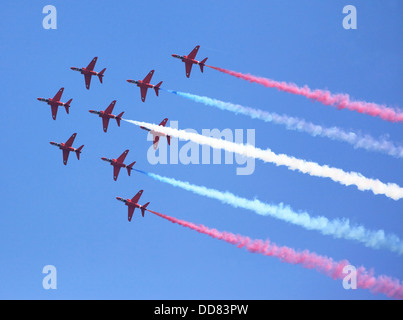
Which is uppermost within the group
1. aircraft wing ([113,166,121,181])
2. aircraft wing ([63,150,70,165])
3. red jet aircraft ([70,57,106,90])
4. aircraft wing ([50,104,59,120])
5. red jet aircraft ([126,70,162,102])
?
red jet aircraft ([70,57,106,90])

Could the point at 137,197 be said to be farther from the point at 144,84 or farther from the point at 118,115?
the point at 144,84

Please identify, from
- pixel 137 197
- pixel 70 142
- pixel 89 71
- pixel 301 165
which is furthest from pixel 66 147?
pixel 301 165

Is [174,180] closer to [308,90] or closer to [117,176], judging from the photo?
[117,176]

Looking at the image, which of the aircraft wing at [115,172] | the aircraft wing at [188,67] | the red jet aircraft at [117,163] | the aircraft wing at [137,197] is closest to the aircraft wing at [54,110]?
the red jet aircraft at [117,163]

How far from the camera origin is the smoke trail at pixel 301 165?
58094mm

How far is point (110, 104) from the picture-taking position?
6969 cm

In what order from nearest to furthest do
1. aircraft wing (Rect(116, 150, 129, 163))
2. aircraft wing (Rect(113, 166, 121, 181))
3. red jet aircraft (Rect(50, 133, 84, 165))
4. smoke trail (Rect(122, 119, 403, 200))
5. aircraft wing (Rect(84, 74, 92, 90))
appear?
smoke trail (Rect(122, 119, 403, 200)), aircraft wing (Rect(116, 150, 129, 163)), aircraft wing (Rect(113, 166, 121, 181)), aircraft wing (Rect(84, 74, 92, 90)), red jet aircraft (Rect(50, 133, 84, 165))

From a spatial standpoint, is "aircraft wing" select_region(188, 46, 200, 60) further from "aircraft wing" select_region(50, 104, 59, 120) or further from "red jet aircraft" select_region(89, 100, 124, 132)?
"aircraft wing" select_region(50, 104, 59, 120)

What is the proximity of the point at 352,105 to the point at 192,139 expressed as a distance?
452 inches

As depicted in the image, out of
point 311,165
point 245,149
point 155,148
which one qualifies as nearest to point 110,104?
point 155,148

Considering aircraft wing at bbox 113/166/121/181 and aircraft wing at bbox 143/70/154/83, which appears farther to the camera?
aircraft wing at bbox 113/166/121/181

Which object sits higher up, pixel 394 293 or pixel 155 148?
pixel 155 148

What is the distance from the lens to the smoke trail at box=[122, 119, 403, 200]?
5809 cm

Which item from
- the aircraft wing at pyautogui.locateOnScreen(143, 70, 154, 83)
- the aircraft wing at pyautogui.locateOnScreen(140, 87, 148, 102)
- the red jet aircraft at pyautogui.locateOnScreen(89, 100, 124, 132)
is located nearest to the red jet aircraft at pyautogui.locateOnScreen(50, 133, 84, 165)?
the red jet aircraft at pyautogui.locateOnScreen(89, 100, 124, 132)
